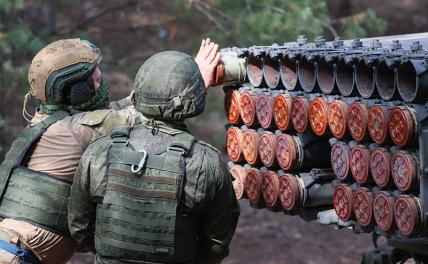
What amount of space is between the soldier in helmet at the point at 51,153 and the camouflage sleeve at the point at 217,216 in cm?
88

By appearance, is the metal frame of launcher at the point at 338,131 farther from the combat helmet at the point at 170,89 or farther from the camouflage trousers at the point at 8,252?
the camouflage trousers at the point at 8,252

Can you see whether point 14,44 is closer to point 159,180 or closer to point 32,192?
point 32,192

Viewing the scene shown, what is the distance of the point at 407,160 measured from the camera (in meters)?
4.85

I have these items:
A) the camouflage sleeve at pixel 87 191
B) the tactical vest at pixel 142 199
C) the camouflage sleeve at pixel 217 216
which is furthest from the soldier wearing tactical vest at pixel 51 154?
the camouflage sleeve at pixel 217 216

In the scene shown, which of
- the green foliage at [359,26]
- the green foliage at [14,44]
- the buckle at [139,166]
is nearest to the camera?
the buckle at [139,166]

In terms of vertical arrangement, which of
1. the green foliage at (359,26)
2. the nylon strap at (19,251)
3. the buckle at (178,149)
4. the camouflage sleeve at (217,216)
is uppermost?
the green foliage at (359,26)

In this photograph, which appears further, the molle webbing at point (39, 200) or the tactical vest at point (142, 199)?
the molle webbing at point (39, 200)

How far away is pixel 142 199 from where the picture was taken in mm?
4766

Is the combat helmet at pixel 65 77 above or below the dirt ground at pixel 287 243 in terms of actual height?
above

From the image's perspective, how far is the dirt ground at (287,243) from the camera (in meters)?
11.6

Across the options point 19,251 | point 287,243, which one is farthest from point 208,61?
point 287,243

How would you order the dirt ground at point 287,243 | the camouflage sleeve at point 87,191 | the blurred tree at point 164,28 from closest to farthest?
the camouflage sleeve at point 87,191 < the blurred tree at point 164,28 < the dirt ground at point 287,243

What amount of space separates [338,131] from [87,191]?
1.41 metres

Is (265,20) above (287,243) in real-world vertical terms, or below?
above
